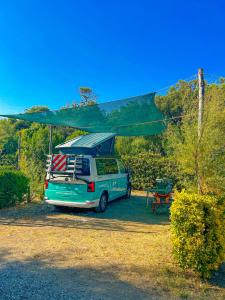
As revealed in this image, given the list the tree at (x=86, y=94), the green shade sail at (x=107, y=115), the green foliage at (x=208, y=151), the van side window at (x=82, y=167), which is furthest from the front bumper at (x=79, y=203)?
the tree at (x=86, y=94)

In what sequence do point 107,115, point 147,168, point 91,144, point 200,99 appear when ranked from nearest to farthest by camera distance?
point 200,99, point 107,115, point 91,144, point 147,168

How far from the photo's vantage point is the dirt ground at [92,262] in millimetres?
3717

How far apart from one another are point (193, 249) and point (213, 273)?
655 mm

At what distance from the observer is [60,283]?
3.93m

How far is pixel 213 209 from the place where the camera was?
4.16 meters

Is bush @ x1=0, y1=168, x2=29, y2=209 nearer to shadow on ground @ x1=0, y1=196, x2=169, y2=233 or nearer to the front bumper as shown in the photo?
shadow on ground @ x1=0, y1=196, x2=169, y2=233

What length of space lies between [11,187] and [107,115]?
13.7 ft

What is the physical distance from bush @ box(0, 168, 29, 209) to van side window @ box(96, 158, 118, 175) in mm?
3091

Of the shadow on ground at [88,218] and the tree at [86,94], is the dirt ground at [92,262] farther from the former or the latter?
the tree at [86,94]

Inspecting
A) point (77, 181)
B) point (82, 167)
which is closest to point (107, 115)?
point (82, 167)

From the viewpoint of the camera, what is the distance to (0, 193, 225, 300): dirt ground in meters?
3.72

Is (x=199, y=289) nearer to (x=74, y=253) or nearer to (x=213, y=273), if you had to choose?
(x=213, y=273)

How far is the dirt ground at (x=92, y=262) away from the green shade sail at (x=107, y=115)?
10.7ft

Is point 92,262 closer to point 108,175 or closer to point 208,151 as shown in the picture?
point 208,151
